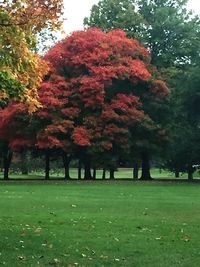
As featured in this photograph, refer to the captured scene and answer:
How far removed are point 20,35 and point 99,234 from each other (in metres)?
5.20

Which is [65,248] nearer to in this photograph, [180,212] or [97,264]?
[97,264]

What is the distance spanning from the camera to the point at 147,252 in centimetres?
1145

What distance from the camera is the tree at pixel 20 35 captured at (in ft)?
39.6

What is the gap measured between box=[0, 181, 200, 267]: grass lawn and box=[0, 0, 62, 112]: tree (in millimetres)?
3530

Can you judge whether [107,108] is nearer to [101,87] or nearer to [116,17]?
[101,87]

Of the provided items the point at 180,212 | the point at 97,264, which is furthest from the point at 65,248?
the point at 180,212

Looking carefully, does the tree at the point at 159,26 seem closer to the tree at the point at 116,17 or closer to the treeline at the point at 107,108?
the tree at the point at 116,17

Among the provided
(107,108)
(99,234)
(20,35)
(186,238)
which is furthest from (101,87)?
(20,35)

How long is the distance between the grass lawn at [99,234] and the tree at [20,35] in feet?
11.6

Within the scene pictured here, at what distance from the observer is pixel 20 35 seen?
12148 millimetres

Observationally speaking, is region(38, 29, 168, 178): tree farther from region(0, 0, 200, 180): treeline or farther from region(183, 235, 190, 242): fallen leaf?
region(183, 235, 190, 242): fallen leaf

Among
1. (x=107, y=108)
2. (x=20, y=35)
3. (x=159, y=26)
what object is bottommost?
(x=20, y=35)

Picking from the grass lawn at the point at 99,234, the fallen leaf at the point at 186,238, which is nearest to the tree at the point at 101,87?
the grass lawn at the point at 99,234

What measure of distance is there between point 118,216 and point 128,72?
27.7 metres
